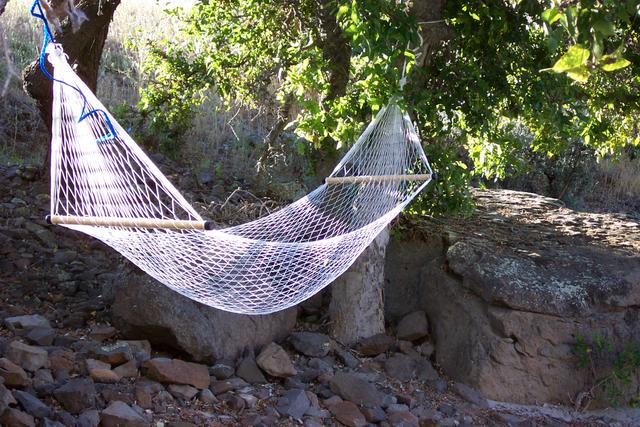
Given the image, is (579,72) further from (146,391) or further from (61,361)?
(61,361)

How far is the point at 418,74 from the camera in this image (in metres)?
A: 3.38

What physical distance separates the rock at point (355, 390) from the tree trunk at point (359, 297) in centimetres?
48

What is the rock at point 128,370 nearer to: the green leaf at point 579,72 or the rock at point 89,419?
the rock at point 89,419

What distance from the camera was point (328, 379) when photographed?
322cm

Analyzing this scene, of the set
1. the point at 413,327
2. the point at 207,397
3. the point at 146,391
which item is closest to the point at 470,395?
the point at 413,327

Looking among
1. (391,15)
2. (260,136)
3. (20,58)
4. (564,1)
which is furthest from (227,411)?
(20,58)

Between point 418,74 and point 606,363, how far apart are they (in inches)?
60.1

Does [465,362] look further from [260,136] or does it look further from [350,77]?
[260,136]

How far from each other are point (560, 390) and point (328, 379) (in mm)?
1129

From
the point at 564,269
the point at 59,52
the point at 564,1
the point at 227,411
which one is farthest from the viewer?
the point at 564,269

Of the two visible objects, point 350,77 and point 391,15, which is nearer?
point 391,15

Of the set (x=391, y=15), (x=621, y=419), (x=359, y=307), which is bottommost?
(x=621, y=419)

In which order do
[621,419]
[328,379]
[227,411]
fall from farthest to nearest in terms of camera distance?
[621,419] → [328,379] → [227,411]

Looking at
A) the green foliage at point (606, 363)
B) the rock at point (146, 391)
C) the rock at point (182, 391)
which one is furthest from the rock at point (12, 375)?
the green foliage at point (606, 363)
